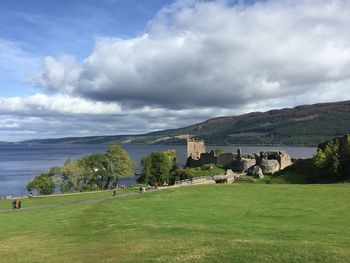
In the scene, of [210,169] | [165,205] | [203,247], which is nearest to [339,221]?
[203,247]

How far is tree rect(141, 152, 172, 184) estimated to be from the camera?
333 feet

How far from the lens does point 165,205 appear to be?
41.1 m

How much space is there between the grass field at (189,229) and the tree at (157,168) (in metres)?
53.1

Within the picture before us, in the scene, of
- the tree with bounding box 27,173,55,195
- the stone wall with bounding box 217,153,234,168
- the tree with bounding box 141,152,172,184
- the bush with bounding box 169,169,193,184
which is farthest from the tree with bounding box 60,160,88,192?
the stone wall with bounding box 217,153,234,168

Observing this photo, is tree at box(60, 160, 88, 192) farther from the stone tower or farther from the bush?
the stone tower

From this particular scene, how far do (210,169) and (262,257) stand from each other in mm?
83079

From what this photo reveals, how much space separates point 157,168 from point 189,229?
77.5 meters

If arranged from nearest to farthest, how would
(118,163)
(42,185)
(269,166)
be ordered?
(269,166) → (42,185) → (118,163)

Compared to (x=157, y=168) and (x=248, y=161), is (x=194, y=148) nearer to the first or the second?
(x=157, y=168)

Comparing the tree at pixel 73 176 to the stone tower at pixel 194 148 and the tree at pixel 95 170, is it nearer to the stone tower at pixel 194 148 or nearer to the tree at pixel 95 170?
the tree at pixel 95 170

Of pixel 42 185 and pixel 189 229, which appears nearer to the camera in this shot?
pixel 189 229

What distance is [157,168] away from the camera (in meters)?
104

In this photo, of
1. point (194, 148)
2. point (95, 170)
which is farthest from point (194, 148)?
point (95, 170)

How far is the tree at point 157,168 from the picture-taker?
102 metres
